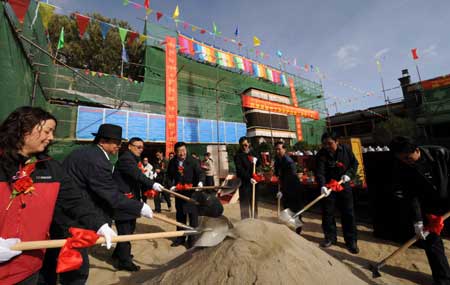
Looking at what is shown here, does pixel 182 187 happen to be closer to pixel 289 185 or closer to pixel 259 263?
pixel 289 185

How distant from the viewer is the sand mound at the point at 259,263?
6.05 feet

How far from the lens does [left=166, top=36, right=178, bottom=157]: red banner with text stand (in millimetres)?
13992

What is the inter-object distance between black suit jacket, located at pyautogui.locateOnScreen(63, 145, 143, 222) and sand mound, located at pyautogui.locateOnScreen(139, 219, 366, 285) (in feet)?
2.96

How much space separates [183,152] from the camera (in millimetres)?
4340

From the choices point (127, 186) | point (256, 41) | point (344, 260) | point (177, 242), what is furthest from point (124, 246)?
point (256, 41)

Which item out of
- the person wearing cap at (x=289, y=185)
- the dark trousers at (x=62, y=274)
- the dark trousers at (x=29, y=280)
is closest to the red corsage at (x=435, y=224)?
the person wearing cap at (x=289, y=185)

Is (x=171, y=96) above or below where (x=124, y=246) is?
above

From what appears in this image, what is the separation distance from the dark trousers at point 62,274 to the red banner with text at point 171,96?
1168 centimetres

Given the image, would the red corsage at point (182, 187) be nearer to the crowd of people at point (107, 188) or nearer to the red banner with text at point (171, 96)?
the crowd of people at point (107, 188)

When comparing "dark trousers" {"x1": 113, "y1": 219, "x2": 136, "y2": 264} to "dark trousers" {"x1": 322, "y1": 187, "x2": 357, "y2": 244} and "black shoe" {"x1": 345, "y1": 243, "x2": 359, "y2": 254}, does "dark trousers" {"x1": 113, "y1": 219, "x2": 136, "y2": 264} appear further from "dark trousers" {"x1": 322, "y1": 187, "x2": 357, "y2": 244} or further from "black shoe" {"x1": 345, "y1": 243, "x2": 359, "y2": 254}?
"black shoe" {"x1": 345, "y1": 243, "x2": 359, "y2": 254}

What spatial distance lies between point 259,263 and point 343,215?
7.73 ft

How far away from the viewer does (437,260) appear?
241 centimetres

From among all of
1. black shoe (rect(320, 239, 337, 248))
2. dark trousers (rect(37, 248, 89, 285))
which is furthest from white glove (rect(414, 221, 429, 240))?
dark trousers (rect(37, 248, 89, 285))

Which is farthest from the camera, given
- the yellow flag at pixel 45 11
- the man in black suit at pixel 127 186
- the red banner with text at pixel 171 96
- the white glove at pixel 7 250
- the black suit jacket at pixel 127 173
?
the red banner with text at pixel 171 96
